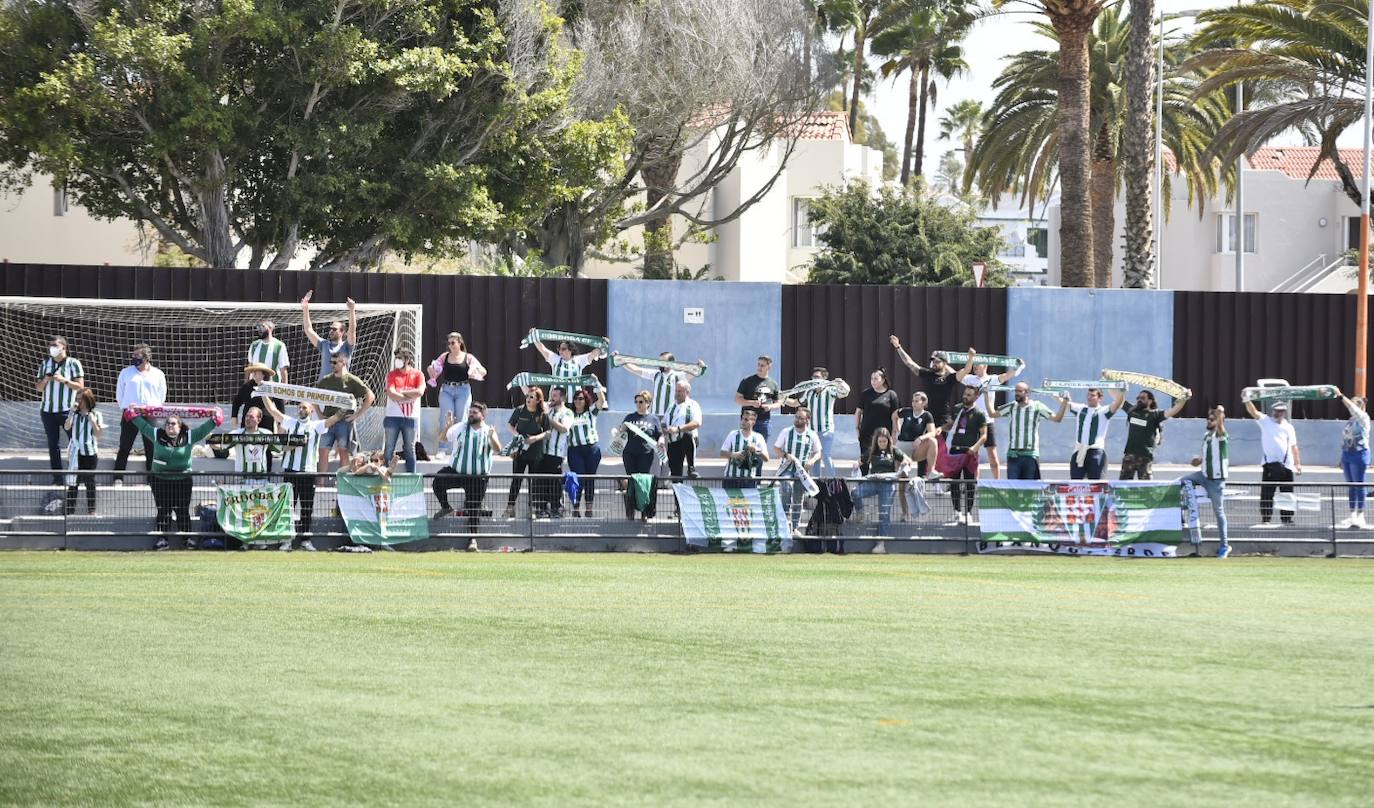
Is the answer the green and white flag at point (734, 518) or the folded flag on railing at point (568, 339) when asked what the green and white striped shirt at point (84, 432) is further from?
the folded flag on railing at point (568, 339)

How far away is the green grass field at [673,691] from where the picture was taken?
687 cm

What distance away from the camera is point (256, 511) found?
16.4m

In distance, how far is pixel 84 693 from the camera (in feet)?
28.5

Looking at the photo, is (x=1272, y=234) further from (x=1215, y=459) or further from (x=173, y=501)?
(x=173, y=501)

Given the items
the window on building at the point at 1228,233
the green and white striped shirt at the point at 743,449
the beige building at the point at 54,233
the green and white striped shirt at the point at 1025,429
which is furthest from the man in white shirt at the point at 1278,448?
the window on building at the point at 1228,233

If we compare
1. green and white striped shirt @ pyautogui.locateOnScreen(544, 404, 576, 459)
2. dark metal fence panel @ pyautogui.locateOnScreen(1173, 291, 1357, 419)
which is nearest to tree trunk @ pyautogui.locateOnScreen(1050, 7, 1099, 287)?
dark metal fence panel @ pyautogui.locateOnScreen(1173, 291, 1357, 419)

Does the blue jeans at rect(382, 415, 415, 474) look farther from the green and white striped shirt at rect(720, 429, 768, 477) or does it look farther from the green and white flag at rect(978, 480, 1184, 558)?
the green and white flag at rect(978, 480, 1184, 558)

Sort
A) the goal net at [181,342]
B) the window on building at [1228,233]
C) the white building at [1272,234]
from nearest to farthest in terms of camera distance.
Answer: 1. the goal net at [181,342]
2. the white building at [1272,234]
3. the window on building at [1228,233]

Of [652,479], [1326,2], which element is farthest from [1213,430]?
[1326,2]

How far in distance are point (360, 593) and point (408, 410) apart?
20.7 feet

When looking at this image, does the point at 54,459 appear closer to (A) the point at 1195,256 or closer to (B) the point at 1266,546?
(B) the point at 1266,546

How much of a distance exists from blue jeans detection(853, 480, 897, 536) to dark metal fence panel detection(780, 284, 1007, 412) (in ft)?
29.4

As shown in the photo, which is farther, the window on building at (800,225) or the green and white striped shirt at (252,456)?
the window on building at (800,225)

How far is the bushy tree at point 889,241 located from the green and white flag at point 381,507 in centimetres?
3043
